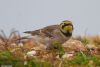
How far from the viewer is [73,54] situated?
8148 millimetres

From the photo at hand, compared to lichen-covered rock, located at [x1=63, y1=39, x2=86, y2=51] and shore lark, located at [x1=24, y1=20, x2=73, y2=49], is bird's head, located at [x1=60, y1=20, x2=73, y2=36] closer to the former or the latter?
shore lark, located at [x1=24, y1=20, x2=73, y2=49]

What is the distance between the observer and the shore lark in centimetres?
867

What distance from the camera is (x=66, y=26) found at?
8875 millimetres

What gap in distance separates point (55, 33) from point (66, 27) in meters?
0.22

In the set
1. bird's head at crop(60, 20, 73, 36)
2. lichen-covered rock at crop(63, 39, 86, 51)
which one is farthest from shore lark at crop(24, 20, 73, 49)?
lichen-covered rock at crop(63, 39, 86, 51)

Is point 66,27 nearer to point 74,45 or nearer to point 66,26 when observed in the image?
point 66,26

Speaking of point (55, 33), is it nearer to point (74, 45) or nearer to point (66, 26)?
point (66, 26)

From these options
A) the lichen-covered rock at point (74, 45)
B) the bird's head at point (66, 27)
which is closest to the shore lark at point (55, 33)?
the bird's head at point (66, 27)

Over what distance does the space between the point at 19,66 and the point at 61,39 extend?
9.76ft

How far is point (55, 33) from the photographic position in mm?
8938

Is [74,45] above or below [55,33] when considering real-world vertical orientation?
below

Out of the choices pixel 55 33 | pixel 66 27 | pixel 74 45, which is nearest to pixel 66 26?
pixel 66 27

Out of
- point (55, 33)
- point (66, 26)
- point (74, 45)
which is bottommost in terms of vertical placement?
point (74, 45)

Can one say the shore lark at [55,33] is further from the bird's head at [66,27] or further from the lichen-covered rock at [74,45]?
the lichen-covered rock at [74,45]
